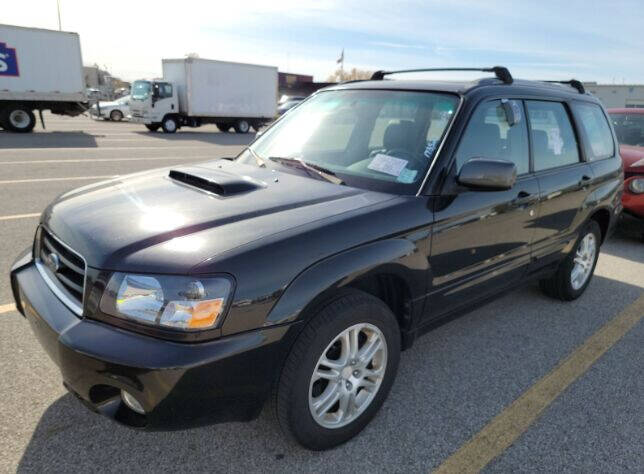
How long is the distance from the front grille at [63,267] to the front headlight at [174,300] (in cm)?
29

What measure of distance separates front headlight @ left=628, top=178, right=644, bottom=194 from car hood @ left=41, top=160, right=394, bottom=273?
486 centimetres

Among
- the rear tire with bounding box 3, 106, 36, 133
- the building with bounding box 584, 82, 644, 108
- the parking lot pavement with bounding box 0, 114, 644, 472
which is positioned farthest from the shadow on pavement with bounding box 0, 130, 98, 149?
the building with bounding box 584, 82, 644, 108

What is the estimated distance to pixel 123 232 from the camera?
2109mm

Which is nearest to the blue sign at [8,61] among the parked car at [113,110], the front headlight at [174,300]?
the parked car at [113,110]

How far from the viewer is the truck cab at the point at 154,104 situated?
21531mm

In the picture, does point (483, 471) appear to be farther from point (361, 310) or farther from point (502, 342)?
point (502, 342)

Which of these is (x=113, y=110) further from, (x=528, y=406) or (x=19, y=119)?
(x=528, y=406)

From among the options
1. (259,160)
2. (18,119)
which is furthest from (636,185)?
(18,119)

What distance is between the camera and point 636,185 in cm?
597

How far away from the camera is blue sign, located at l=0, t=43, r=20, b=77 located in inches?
685

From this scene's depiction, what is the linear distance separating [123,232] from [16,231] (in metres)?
4.09

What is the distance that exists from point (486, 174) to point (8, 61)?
2006cm

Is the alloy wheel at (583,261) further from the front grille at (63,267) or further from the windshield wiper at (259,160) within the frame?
the front grille at (63,267)

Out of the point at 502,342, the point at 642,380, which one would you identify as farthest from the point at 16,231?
the point at 642,380
